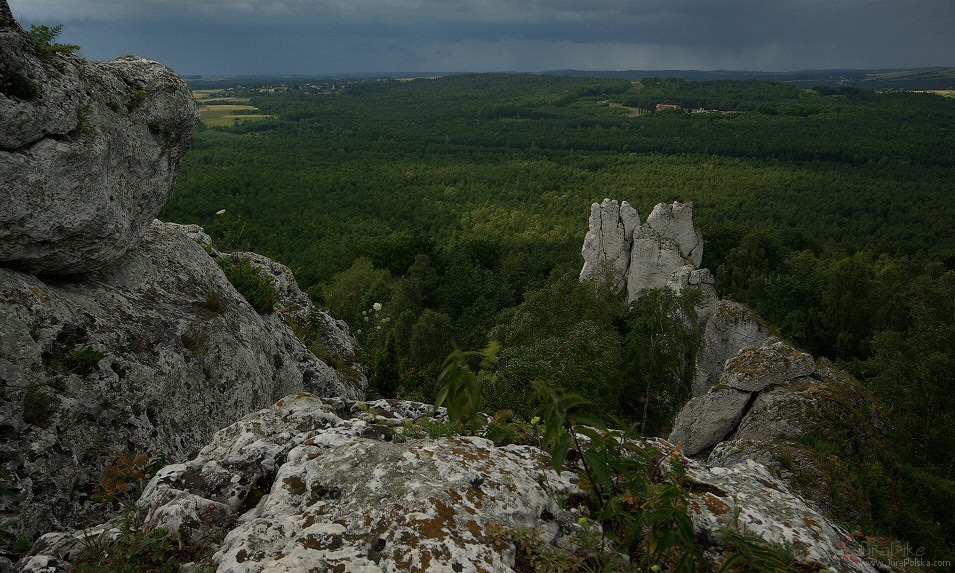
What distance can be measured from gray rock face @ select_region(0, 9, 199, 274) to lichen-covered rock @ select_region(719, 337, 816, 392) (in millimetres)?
11893

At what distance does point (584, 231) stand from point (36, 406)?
67.8 m

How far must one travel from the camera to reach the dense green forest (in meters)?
20.6

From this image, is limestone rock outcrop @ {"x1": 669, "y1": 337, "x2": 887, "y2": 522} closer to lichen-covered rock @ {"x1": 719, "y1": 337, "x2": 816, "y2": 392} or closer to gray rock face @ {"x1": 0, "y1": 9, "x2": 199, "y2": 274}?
lichen-covered rock @ {"x1": 719, "y1": 337, "x2": 816, "y2": 392}

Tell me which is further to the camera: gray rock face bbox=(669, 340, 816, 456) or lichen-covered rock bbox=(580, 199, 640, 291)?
lichen-covered rock bbox=(580, 199, 640, 291)

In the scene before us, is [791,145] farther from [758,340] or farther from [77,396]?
[77,396]

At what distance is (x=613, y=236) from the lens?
120ft

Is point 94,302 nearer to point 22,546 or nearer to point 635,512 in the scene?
point 22,546

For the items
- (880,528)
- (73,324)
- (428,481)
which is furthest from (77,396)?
(880,528)

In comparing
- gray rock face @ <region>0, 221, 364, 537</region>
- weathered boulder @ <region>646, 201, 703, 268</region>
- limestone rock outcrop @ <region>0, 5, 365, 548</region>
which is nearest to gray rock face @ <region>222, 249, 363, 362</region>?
gray rock face @ <region>0, 221, 364, 537</region>

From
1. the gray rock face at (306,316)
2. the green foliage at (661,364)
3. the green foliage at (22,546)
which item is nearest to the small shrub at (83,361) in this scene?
the green foliage at (22,546)

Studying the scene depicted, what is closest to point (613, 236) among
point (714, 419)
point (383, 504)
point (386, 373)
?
point (714, 419)

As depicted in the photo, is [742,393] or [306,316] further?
[306,316]

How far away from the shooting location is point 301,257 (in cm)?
5844

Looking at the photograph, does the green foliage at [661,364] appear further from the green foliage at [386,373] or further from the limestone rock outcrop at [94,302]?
the limestone rock outcrop at [94,302]
